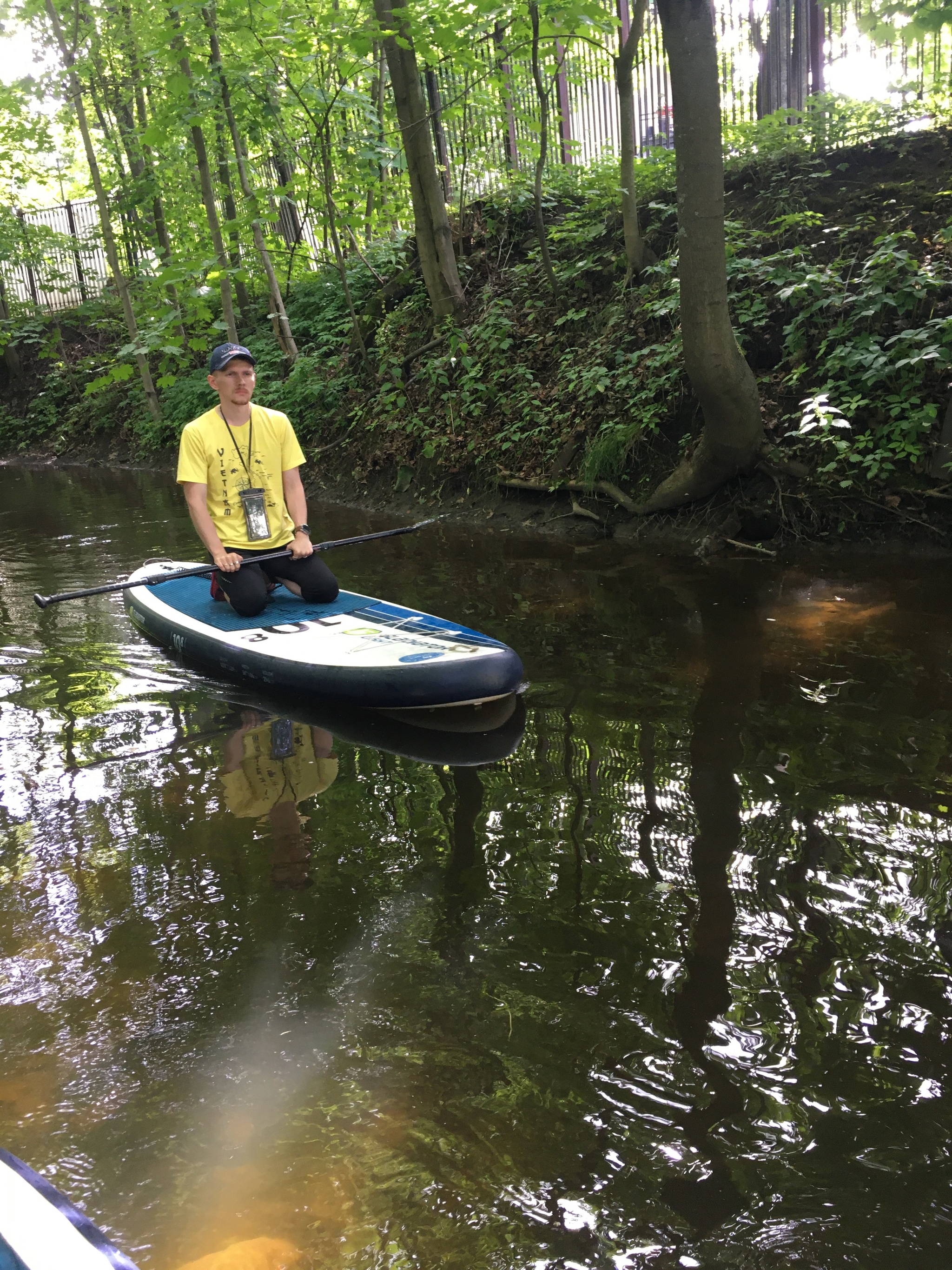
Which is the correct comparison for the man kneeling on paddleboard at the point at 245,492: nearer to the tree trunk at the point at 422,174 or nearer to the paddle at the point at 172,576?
the paddle at the point at 172,576

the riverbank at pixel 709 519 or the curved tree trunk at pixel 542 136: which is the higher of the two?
the curved tree trunk at pixel 542 136

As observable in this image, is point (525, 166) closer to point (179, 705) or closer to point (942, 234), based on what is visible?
point (942, 234)

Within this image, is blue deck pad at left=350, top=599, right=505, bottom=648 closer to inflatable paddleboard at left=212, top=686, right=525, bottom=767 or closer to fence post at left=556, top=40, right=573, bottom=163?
inflatable paddleboard at left=212, top=686, right=525, bottom=767

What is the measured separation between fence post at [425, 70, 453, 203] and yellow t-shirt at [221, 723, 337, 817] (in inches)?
414

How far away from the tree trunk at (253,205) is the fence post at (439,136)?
8.77 ft

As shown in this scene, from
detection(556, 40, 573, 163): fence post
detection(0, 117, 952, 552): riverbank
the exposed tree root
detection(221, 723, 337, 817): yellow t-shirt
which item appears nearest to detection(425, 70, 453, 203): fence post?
detection(0, 117, 952, 552): riverbank

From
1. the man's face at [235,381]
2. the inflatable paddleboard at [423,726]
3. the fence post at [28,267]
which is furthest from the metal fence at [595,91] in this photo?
the inflatable paddleboard at [423,726]

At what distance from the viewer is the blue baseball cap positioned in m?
5.21

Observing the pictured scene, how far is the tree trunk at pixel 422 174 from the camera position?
9.91m

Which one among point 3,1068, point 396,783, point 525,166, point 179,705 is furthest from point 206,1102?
point 525,166

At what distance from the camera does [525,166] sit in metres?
12.6

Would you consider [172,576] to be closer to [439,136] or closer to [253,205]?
[253,205]

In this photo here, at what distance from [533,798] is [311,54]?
430 inches

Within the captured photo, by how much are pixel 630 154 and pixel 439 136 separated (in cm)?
647
